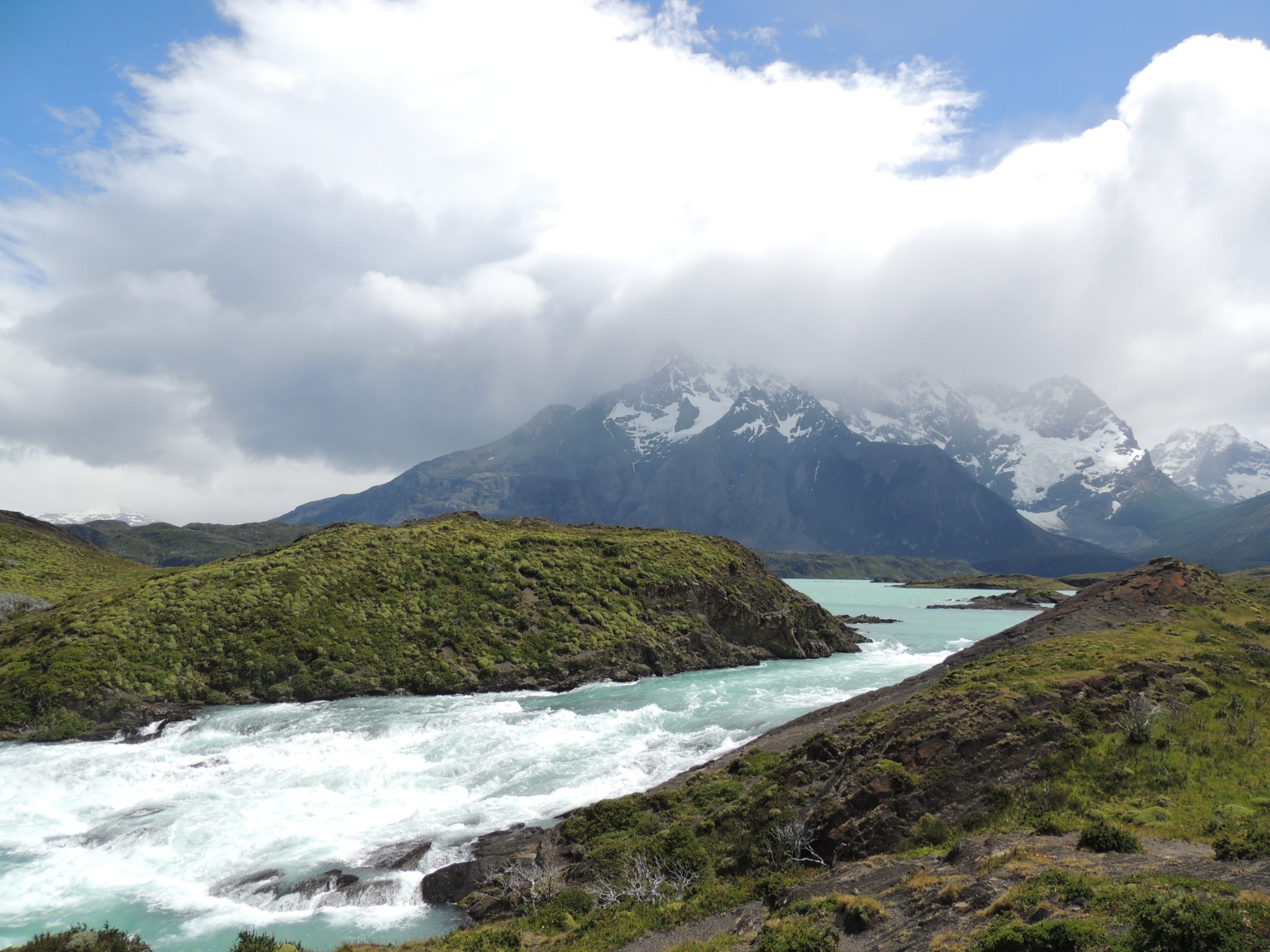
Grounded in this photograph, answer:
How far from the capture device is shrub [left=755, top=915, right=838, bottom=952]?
48.2ft

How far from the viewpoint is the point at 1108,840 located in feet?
58.1

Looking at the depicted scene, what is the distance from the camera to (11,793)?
32.2m

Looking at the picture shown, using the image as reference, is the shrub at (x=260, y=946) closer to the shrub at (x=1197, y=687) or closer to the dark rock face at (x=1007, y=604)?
the shrub at (x=1197, y=687)

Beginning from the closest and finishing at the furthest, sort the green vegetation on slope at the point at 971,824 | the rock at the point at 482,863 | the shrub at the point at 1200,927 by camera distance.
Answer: the shrub at the point at 1200,927 → the green vegetation on slope at the point at 971,824 → the rock at the point at 482,863

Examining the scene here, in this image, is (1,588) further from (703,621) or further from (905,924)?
(905,924)

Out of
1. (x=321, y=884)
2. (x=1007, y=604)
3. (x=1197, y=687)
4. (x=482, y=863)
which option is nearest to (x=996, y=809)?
(x=1197, y=687)

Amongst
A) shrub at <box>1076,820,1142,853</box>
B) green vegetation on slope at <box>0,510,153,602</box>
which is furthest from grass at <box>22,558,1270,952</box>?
green vegetation on slope at <box>0,510,153,602</box>

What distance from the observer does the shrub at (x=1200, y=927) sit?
11.3 meters

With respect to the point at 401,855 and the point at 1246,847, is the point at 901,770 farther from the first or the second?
the point at 401,855

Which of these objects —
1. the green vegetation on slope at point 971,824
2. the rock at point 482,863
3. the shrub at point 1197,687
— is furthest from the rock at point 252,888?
the shrub at point 1197,687

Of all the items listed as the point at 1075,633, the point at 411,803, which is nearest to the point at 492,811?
the point at 411,803

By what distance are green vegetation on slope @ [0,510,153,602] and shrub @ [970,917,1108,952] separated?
81.4 meters

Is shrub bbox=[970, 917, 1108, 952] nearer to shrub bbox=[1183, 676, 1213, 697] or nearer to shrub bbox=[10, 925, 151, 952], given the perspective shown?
shrub bbox=[10, 925, 151, 952]

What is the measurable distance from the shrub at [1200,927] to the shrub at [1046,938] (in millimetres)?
589
